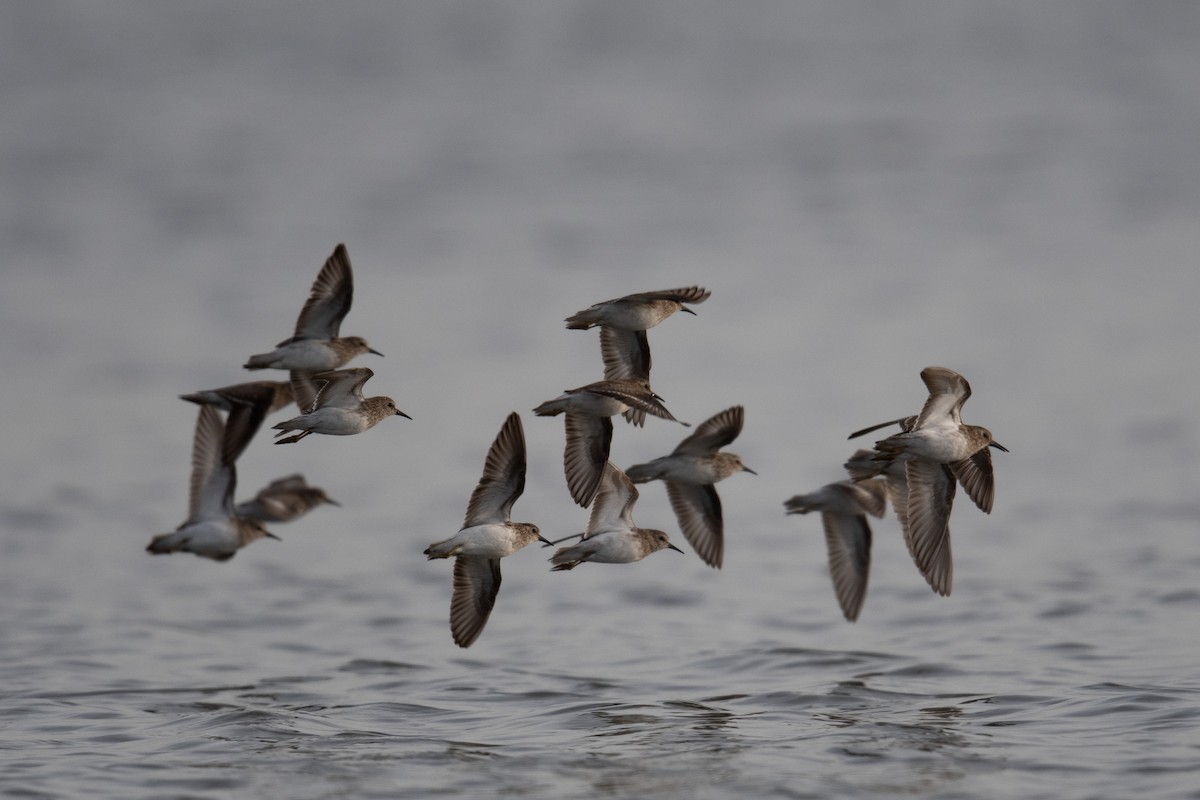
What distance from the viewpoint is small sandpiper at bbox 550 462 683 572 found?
1285 centimetres

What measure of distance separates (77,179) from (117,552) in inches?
612

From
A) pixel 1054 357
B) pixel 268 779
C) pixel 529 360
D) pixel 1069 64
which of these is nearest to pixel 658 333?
pixel 529 360

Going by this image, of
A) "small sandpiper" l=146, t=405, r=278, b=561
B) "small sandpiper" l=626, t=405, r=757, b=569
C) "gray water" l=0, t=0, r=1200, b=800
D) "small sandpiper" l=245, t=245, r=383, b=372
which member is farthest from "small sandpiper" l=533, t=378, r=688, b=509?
"small sandpiper" l=146, t=405, r=278, b=561

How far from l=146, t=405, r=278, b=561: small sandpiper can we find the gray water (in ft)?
4.13

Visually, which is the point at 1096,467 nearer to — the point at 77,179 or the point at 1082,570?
the point at 1082,570

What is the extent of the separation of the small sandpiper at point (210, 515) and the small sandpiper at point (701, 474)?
117 inches

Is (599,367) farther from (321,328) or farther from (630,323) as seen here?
(321,328)

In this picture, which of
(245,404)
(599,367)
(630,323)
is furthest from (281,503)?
(599,367)

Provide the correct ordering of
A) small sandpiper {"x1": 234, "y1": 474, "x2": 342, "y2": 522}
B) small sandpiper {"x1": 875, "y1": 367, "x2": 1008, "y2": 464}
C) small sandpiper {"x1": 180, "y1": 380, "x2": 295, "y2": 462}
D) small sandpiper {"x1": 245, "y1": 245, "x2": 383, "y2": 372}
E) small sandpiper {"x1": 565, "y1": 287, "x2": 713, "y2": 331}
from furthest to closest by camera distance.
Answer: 1. small sandpiper {"x1": 234, "y1": 474, "x2": 342, "y2": 522}
2. small sandpiper {"x1": 180, "y1": 380, "x2": 295, "y2": 462}
3. small sandpiper {"x1": 565, "y1": 287, "x2": 713, "y2": 331}
4. small sandpiper {"x1": 875, "y1": 367, "x2": 1008, "y2": 464}
5. small sandpiper {"x1": 245, "y1": 245, "x2": 383, "y2": 372}

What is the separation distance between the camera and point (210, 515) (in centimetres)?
1380

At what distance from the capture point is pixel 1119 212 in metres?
31.6

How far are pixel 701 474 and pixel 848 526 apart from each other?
2.25 metres

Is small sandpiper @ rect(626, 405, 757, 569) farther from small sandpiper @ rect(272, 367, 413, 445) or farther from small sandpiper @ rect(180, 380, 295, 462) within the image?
small sandpiper @ rect(180, 380, 295, 462)

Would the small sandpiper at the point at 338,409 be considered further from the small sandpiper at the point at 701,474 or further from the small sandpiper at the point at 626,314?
the small sandpiper at the point at 701,474
